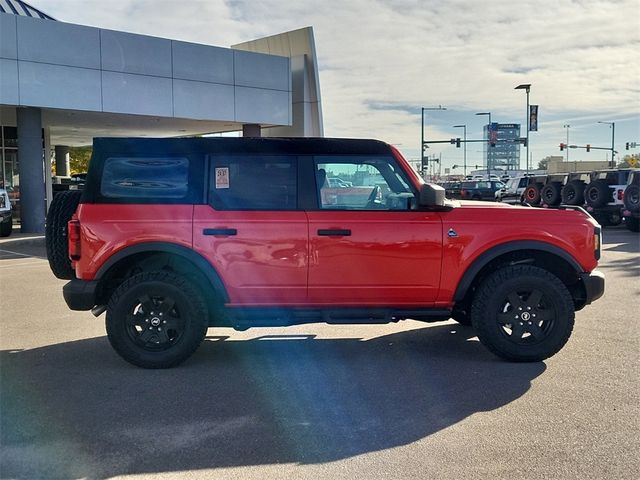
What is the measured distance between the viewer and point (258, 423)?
13.3ft

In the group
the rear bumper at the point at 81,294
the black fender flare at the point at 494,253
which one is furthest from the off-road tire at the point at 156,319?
the black fender flare at the point at 494,253

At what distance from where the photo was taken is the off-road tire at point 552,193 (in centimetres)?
2302

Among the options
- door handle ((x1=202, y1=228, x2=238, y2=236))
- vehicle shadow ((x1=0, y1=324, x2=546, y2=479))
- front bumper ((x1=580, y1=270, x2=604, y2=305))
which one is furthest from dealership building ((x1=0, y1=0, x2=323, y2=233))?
front bumper ((x1=580, y1=270, x2=604, y2=305))

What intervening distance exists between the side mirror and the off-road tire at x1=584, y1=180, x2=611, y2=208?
17.2 metres

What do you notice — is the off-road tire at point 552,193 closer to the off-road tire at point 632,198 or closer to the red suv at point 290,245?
the off-road tire at point 632,198

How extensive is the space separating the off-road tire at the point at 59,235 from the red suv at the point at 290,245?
0.01 meters

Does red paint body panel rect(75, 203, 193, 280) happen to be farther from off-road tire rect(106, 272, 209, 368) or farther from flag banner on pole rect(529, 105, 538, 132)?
flag banner on pole rect(529, 105, 538, 132)

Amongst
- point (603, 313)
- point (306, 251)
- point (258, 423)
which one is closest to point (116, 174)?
point (306, 251)

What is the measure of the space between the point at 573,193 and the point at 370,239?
18778mm

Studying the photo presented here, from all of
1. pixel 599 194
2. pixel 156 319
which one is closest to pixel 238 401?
pixel 156 319

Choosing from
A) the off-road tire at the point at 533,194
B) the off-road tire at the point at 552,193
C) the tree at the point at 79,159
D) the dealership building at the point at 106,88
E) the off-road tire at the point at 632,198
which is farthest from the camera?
the tree at the point at 79,159

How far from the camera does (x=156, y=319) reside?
5.22 meters

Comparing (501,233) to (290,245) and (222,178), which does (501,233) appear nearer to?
(290,245)

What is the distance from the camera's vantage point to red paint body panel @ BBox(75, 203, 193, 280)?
16.7 ft
